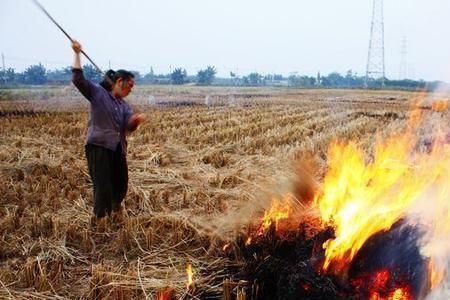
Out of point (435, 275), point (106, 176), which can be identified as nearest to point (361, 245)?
point (435, 275)

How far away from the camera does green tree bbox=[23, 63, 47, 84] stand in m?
54.6

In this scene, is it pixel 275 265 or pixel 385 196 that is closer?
pixel 275 265

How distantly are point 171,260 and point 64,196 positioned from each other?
8.26ft

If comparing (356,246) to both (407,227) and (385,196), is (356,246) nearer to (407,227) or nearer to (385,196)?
(407,227)

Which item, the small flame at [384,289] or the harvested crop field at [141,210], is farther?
the harvested crop field at [141,210]

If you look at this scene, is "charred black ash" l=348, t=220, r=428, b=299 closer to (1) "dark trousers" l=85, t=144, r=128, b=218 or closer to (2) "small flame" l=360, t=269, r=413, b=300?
(2) "small flame" l=360, t=269, r=413, b=300

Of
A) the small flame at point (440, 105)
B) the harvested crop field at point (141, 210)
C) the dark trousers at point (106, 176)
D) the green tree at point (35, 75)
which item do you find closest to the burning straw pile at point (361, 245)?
the harvested crop field at point (141, 210)

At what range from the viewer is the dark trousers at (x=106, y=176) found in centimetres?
479

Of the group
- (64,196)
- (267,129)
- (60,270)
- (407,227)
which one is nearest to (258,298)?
(407,227)

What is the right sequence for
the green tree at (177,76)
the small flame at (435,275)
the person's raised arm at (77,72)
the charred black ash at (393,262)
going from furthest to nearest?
the green tree at (177,76) < the person's raised arm at (77,72) < the charred black ash at (393,262) < the small flame at (435,275)

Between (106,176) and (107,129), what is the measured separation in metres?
0.50

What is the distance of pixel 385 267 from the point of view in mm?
3303

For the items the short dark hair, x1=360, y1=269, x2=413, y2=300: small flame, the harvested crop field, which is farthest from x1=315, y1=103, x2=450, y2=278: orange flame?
the short dark hair

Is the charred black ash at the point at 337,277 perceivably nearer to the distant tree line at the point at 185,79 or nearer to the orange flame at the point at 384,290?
the orange flame at the point at 384,290
